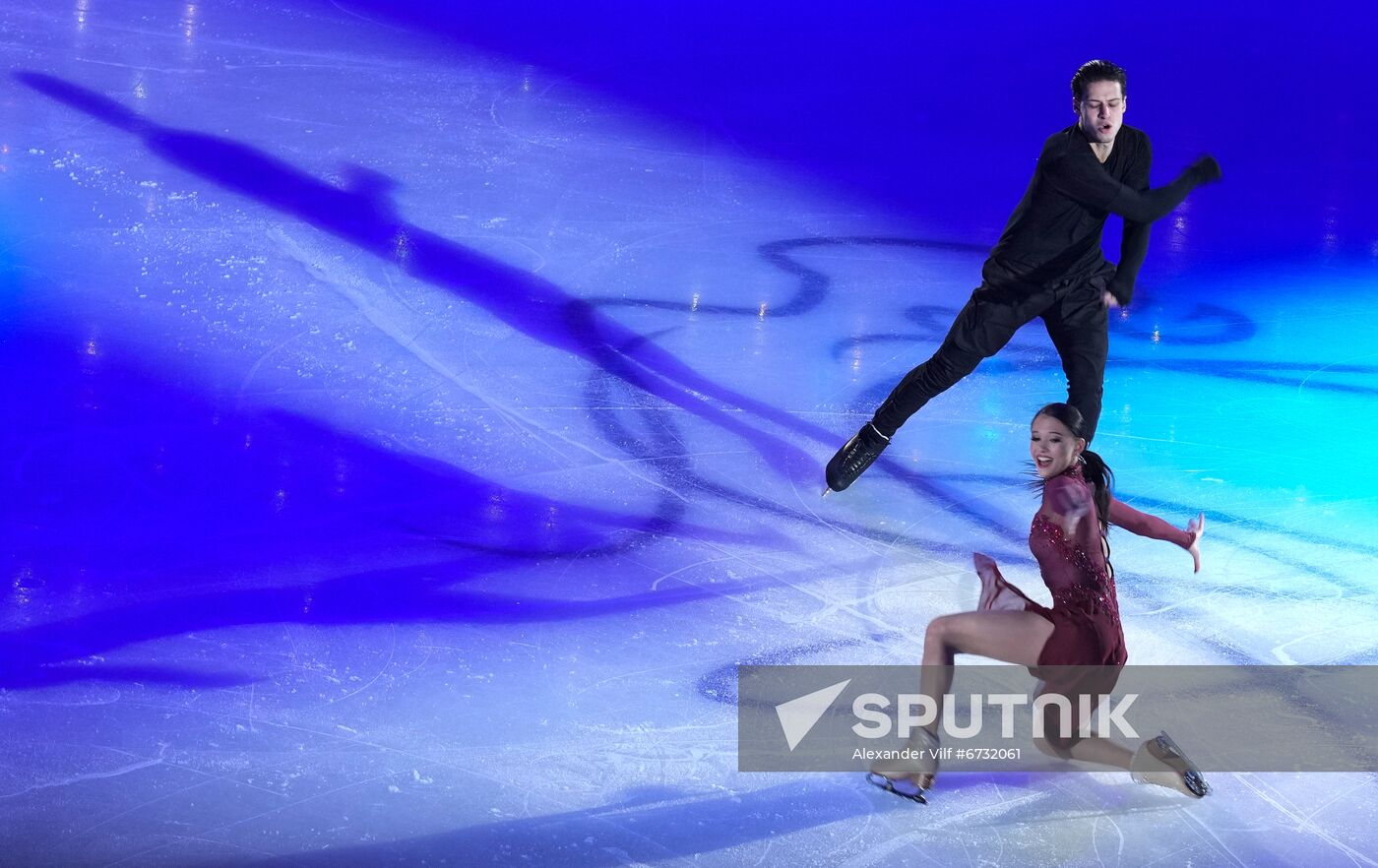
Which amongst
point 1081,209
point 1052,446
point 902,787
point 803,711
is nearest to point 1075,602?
point 1052,446

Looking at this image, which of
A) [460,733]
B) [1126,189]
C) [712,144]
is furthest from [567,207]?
[460,733]

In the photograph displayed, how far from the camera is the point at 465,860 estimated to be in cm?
304

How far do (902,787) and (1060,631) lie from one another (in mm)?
518

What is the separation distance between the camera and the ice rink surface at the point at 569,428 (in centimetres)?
328

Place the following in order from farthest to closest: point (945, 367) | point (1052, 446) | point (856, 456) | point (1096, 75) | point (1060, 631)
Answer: point (856, 456)
point (945, 367)
point (1096, 75)
point (1052, 446)
point (1060, 631)

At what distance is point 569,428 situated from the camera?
16.5ft

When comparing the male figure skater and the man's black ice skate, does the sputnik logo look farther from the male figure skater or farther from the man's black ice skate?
the male figure skater

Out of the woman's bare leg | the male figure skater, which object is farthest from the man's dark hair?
the woman's bare leg

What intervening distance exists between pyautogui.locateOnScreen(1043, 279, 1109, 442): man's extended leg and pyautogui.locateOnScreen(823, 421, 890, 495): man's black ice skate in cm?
63

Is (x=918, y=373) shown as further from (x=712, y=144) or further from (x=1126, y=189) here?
(x=712, y=144)

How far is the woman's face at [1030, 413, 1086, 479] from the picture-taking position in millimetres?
3420

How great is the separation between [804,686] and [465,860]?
41.8 inches

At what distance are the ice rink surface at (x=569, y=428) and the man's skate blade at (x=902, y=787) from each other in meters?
0.08

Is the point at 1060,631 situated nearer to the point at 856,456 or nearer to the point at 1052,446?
the point at 1052,446
